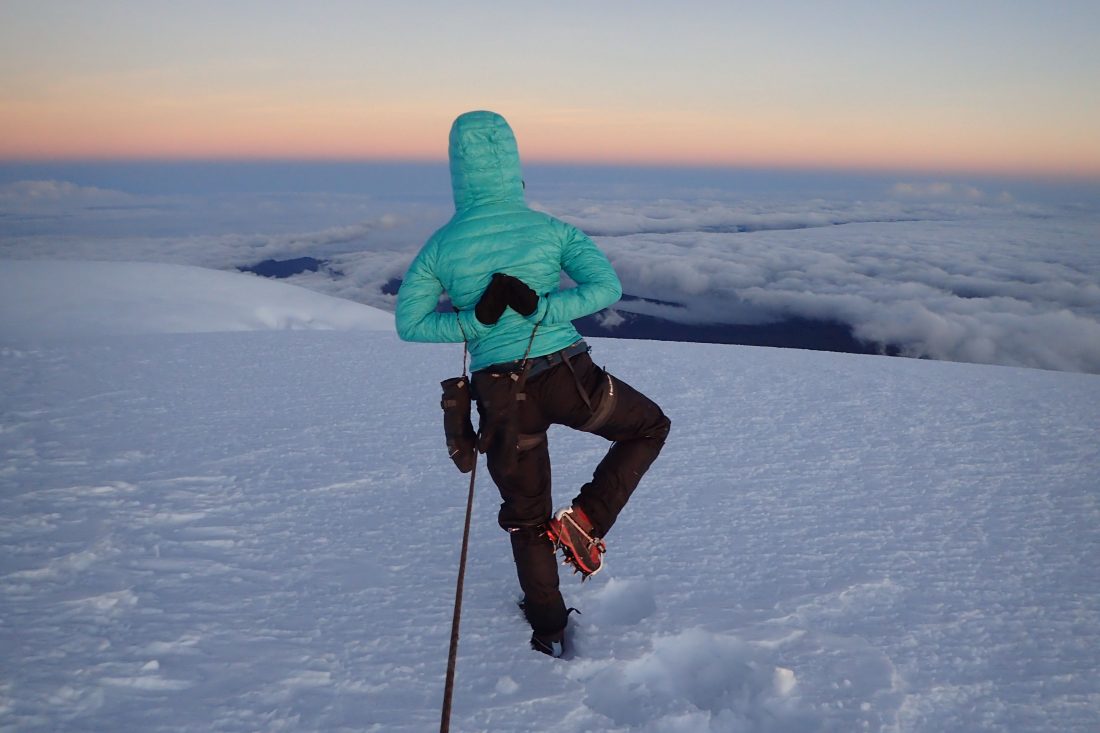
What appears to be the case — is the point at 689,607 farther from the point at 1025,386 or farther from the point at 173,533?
the point at 1025,386

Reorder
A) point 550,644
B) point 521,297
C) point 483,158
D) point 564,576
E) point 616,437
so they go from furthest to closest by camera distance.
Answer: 1. point 564,576
2. point 616,437
3. point 550,644
4. point 483,158
5. point 521,297

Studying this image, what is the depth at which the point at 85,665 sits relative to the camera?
1921 millimetres

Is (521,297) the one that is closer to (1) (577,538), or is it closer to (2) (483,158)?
(2) (483,158)

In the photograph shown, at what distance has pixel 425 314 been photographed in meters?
1.98

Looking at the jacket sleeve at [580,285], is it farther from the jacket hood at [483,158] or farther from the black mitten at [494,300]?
the jacket hood at [483,158]

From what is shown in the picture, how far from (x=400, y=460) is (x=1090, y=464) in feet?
12.6

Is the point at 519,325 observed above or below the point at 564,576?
above

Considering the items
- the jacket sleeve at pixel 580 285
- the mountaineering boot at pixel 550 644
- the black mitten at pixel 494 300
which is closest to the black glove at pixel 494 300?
the black mitten at pixel 494 300

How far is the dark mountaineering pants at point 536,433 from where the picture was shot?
1940 millimetres

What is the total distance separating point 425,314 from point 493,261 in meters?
0.26

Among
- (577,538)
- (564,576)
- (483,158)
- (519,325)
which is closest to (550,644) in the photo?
(577,538)

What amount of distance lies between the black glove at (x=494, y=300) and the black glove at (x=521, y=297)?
1 centimetres

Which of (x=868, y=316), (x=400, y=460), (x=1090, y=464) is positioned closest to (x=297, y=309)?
(x=400, y=460)

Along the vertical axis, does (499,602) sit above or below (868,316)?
above
